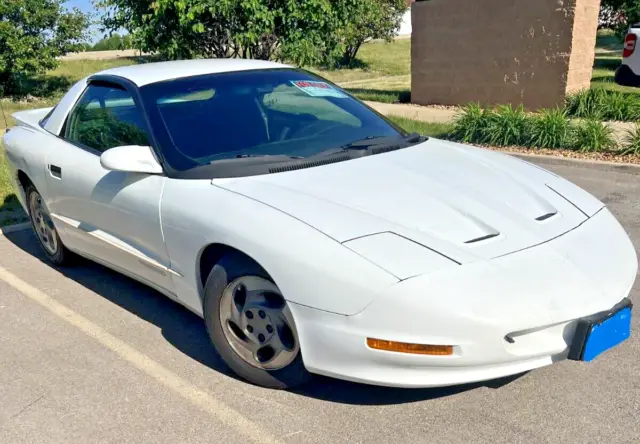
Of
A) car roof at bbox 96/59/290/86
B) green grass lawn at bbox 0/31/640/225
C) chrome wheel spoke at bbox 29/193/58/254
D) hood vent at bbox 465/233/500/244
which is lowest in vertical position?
green grass lawn at bbox 0/31/640/225

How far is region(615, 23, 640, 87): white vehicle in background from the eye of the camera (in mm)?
9023

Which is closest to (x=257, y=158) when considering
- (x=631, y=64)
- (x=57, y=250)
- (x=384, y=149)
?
(x=384, y=149)

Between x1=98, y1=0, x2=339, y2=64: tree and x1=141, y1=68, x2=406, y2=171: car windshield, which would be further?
x1=98, y1=0, x2=339, y2=64: tree

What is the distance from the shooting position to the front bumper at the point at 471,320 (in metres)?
2.48

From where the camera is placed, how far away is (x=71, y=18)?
1612 cm

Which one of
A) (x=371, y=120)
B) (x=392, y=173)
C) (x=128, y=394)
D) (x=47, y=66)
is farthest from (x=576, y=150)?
(x=47, y=66)

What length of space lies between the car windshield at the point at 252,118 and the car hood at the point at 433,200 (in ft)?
0.99

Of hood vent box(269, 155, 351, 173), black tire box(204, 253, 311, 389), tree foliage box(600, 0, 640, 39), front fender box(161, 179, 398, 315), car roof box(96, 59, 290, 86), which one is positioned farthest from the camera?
tree foliage box(600, 0, 640, 39)

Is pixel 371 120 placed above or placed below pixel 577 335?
above

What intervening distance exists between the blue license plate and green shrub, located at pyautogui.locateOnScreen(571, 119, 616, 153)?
19.4 feet

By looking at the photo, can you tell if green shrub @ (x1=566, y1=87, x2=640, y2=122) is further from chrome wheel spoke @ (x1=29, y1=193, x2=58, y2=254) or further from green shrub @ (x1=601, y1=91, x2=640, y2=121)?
chrome wheel spoke @ (x1=29, y1=193, x2=58, y2=254)

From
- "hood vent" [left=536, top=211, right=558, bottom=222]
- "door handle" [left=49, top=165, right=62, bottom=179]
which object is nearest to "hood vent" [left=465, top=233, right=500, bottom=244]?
"hood vent" [left=536, top=211, right=558, bottom=222]

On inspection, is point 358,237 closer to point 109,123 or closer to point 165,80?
point 165,80

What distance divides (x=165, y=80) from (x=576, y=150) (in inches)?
237
